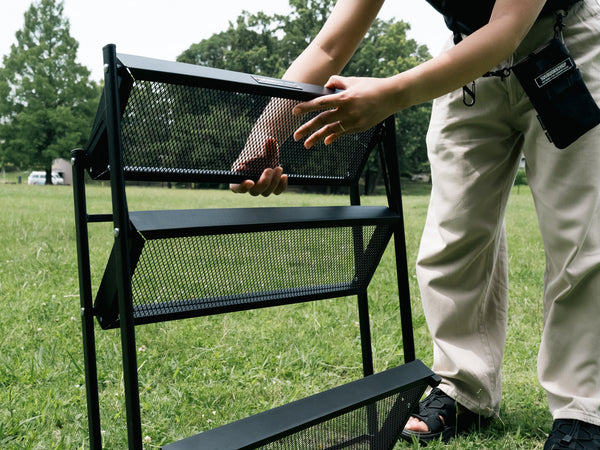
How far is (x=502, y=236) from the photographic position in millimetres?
2150

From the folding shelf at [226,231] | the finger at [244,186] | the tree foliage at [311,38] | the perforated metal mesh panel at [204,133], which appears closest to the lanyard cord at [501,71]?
the folding shelf at [226,231]

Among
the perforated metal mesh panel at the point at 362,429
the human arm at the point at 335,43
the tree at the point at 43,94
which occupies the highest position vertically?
the tree at the point at 43,94

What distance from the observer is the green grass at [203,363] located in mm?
1977

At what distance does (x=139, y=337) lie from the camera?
111 inches

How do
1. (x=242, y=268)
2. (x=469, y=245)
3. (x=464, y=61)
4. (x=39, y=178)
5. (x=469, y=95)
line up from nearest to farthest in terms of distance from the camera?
(x=464, y=61) < (x=242, y=268) < (x=469, y=95) < (x=469, y=245) < (x=39, y=178)

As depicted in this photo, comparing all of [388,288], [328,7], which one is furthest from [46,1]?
[388,288]

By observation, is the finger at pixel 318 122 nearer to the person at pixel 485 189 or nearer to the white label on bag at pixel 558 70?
the person at pixel 485 189

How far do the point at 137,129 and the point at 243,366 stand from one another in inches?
66.8

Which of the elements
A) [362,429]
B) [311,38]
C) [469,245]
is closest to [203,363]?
[362,429]

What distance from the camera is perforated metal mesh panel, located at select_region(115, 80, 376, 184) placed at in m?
1.09

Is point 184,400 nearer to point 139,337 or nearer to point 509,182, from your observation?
point 139,337

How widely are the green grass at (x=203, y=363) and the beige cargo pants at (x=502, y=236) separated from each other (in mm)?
310

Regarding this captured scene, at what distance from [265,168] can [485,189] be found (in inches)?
39.3

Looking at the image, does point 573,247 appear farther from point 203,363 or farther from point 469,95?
point 203,363
